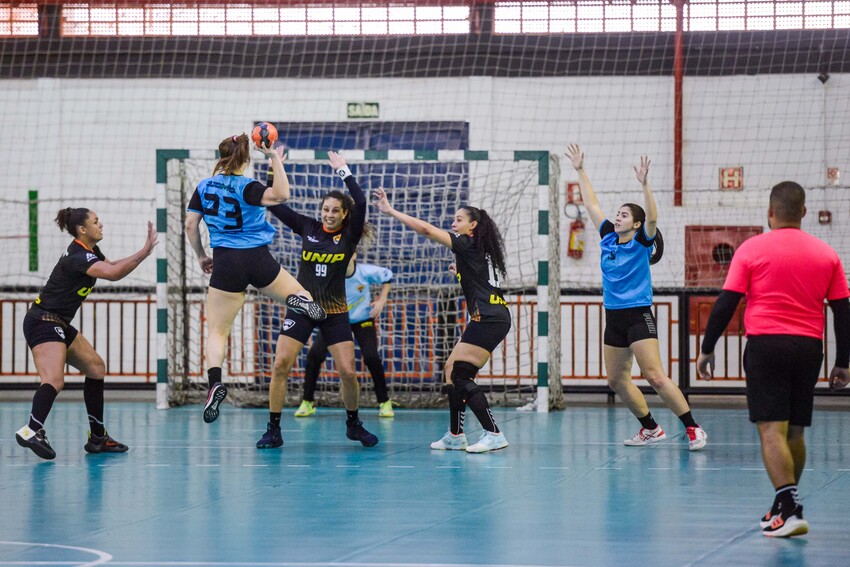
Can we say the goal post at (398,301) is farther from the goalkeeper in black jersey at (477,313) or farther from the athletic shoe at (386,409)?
the goalkeeper in black jersey at (477,313)

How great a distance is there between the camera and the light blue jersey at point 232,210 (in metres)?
8.31

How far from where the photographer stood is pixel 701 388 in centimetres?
1391

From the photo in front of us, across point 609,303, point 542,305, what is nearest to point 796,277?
point 609,303

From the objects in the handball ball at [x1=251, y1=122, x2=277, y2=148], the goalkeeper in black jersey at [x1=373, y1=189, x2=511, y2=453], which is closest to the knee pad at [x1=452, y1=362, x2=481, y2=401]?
the goalkeeper in black jersey at [x1=373, y1=189, x2=511, y2=453]

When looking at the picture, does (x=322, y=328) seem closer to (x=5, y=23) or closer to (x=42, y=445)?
(x=42, y=445)

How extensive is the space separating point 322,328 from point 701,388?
6.06m

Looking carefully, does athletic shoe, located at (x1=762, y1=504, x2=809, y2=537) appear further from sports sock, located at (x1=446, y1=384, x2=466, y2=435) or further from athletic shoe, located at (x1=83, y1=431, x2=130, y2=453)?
athletic shoe, located at (x1=83, y1=431, x2=130, y2=453)

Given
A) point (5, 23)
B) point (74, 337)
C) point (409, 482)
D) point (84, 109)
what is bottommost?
point (409, 482)

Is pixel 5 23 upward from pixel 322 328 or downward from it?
upward

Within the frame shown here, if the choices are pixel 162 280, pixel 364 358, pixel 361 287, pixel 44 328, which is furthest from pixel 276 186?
pixel 162 280

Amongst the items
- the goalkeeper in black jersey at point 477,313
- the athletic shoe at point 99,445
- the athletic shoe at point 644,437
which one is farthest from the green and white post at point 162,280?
the athletic shoe at point 644,437

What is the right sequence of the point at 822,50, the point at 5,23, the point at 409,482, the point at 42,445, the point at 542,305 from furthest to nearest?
the point at 5,23 < the point at 822,50 < the point at 542,305 < the point at 42,445 < the point at 409,482

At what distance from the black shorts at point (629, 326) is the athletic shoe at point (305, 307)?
2354 mm

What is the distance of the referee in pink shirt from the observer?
18.7 ft
